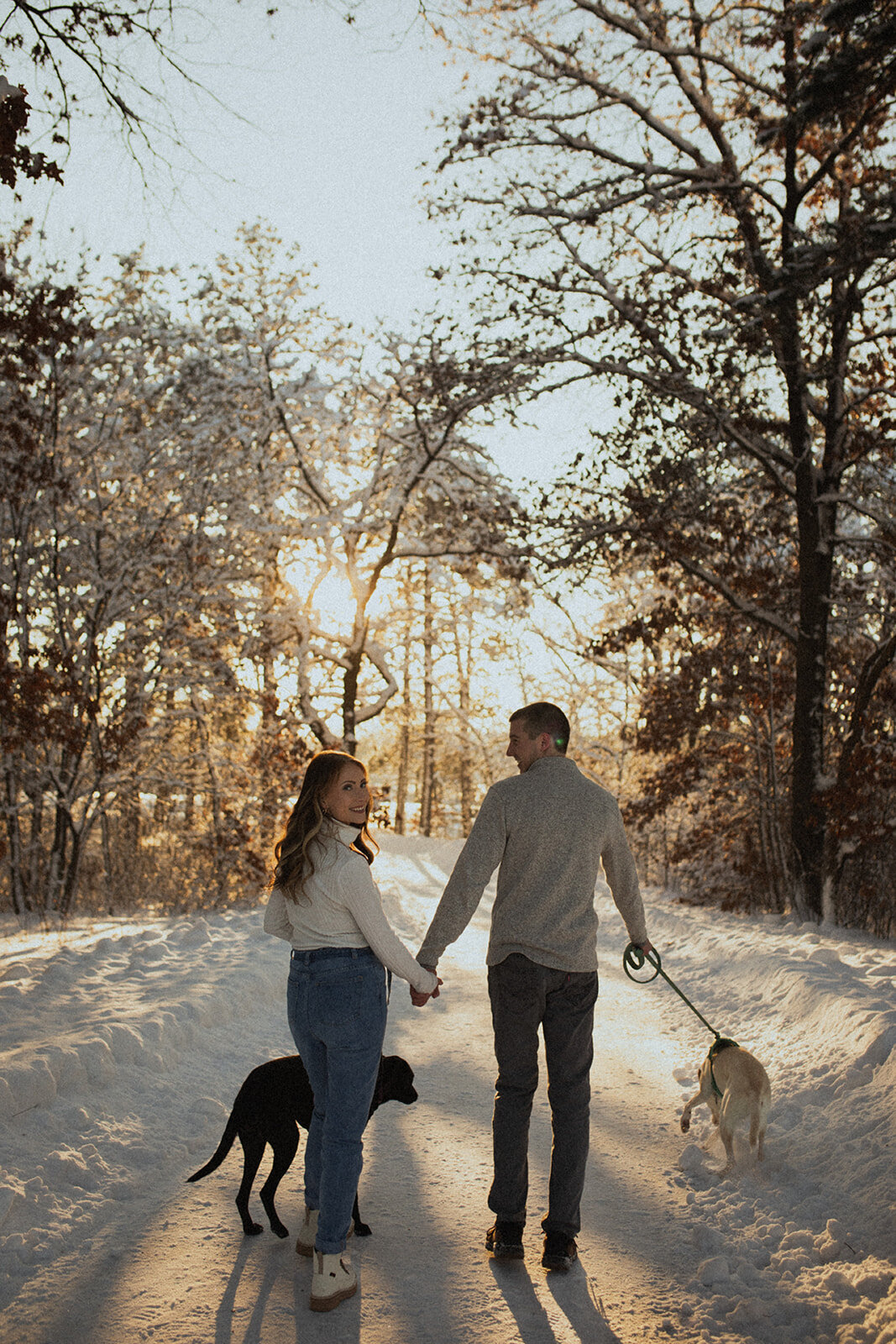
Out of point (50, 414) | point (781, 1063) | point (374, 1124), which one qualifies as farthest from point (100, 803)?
point (781, 1063)

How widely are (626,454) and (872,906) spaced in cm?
648

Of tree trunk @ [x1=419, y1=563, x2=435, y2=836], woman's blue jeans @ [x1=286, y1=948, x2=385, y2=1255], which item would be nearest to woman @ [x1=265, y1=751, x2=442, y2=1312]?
woman's blue jeans @ [x1=286, y1=948, x2=385, y2=1255]

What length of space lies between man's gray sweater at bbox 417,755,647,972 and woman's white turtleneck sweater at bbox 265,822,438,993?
343 millimetres

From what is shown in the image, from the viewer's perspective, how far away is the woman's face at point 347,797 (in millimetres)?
3740

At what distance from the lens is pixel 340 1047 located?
3582mm

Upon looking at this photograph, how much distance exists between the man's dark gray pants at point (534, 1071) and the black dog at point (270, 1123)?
0.64m

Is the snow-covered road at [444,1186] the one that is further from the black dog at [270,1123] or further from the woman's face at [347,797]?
the woman's face at [347,797]

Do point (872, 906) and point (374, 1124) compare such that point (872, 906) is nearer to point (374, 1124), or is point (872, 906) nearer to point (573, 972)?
point (374, 1124)

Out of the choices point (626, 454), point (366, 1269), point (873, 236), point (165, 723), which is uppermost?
point (873, 236)

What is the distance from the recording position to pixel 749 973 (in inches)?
329

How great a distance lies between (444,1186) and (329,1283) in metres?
1.23

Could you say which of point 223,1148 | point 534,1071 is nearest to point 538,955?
point 534,1071

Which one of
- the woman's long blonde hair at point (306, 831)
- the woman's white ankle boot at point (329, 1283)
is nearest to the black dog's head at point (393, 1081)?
the woman's white ankle boot at point (329, 1283)

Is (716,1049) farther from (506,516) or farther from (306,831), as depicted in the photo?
(506,516)
